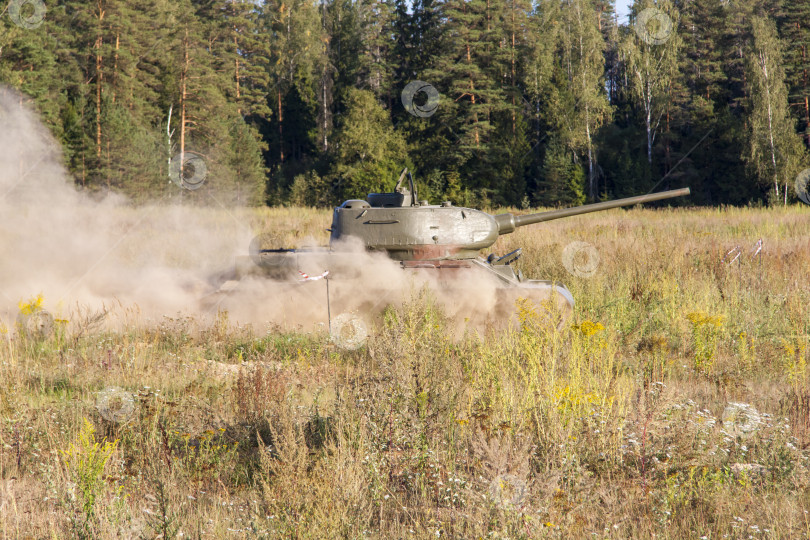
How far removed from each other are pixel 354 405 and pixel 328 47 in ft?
168

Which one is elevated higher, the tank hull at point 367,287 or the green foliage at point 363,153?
the green foliage at point 363,153

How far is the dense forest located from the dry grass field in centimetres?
2765

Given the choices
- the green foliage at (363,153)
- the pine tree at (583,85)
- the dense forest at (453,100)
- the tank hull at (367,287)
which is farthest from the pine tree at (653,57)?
the tank hull at (367,287)

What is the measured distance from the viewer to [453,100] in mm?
42500

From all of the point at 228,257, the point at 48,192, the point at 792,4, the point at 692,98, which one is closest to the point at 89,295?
the point at 228,257

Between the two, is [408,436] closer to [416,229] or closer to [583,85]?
[416,229]

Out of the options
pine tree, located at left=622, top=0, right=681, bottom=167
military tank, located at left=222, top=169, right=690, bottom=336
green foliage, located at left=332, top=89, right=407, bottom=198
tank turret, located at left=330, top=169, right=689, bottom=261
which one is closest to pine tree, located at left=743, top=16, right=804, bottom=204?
pine tree, located at left=622, top=0, right=681, bottom=167

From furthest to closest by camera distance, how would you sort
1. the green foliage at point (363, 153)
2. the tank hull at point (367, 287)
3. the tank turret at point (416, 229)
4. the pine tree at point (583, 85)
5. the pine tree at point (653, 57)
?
→ 1. the pine tree at point (653, 57)
2. the pine tree at point (583, 85)
3. the green foliage at point (363, 153)
4. the tank turret at point (416, 229)
5. the tank hull at point (367, 287)

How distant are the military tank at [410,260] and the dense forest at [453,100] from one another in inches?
1017

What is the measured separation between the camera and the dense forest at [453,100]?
34844 mm

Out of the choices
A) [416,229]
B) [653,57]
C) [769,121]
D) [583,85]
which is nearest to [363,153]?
[583,85]

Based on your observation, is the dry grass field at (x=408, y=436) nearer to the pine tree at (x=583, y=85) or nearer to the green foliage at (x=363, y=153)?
the green foliage at (x=363, y=153)

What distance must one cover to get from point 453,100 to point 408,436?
131 feet

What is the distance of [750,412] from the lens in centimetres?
511
